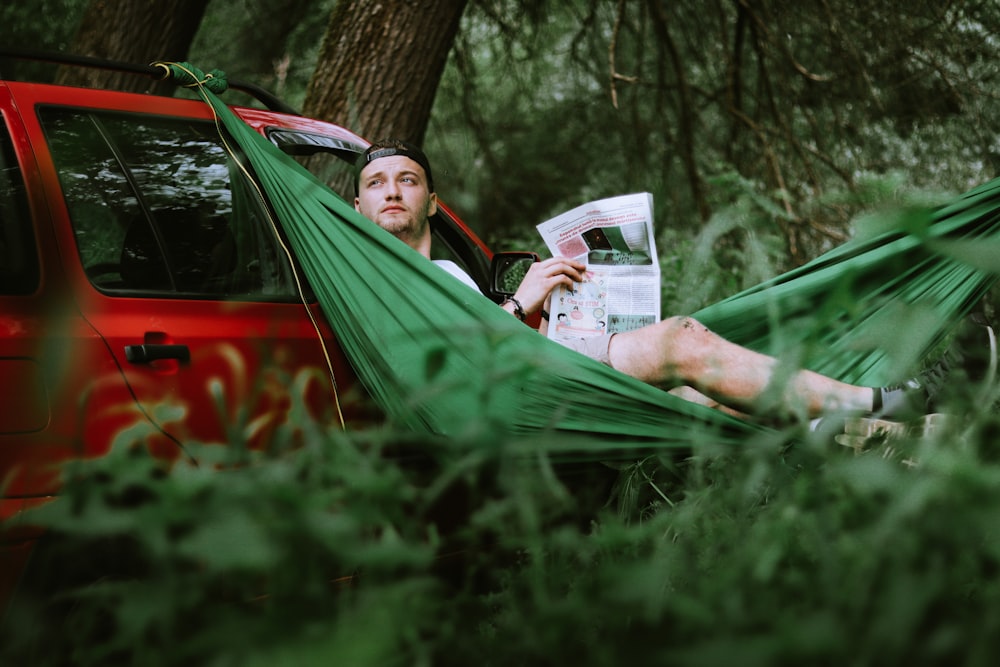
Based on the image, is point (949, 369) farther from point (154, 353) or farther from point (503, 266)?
point (154, 353)

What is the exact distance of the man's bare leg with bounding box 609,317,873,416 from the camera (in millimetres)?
2152

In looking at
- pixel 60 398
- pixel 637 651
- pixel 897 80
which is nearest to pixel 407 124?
pixel 60 398

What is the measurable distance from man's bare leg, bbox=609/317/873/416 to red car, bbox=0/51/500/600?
81cm

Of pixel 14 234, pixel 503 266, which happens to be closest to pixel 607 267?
pixel 503 266

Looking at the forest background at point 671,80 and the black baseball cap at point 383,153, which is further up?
the forest background at point 671,80

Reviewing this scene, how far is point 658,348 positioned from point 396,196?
1121 mm

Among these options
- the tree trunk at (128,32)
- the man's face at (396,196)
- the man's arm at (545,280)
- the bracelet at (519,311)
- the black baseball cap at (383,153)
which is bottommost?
the bracelet at (519,311)

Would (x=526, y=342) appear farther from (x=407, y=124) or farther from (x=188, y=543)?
(x=407, y=124)

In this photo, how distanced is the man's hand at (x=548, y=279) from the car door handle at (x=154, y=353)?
1073 mm

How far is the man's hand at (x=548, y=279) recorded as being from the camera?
255cm

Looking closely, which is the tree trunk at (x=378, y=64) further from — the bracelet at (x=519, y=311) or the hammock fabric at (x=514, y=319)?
the bracelet at (x=519, y=311)

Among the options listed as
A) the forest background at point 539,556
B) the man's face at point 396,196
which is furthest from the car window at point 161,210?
the man's face at point 396,196

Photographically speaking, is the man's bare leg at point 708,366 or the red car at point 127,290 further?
the man's bare leg at point 708,366

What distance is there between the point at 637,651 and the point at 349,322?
1.39 meters
